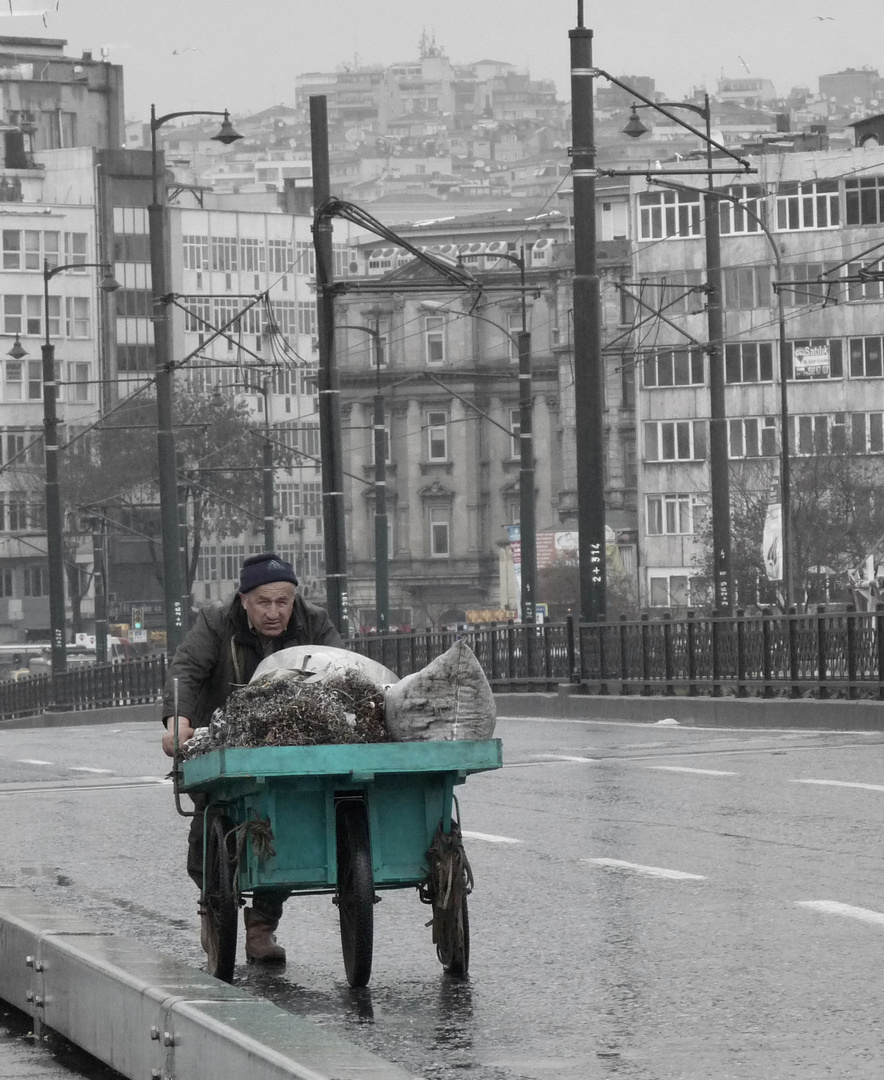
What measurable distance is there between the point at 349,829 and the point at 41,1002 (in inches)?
45.5

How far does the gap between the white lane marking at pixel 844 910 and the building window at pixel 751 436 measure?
85559 millimetres

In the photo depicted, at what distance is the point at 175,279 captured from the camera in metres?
128

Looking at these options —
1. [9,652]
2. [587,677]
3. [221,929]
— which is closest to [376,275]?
[9,652]

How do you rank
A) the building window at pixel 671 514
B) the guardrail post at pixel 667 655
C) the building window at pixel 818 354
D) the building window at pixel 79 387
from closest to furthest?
the guardrail post at pixel 667 655, the building window at pixel 818 354, the building window at pixel 671 514, the building window at pixel 79 387

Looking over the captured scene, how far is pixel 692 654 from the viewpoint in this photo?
30500 millimetres

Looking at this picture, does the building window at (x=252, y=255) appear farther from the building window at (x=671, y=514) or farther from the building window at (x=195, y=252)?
the building window at (x=671, y=514)

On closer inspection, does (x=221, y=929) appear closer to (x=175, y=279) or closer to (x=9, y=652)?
(x=9, y=652)

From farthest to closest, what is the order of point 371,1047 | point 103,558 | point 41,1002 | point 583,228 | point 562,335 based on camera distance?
point 562,335 → point 103,558 → point 583,228 → point 41,1002 → point 371,1047

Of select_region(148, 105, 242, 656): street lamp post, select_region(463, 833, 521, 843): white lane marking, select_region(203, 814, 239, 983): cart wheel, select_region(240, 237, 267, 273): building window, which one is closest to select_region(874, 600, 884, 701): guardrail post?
select_region(463, 833, 521, 843): white lane marking

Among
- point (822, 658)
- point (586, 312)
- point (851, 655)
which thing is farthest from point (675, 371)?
point (851, 655)

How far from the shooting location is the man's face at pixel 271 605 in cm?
951

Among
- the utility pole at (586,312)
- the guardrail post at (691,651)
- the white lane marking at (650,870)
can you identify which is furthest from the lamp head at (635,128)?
the white lane marking at (650,870)

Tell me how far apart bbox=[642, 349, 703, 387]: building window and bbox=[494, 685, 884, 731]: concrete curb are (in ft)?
219

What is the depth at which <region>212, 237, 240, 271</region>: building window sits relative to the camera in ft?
429
